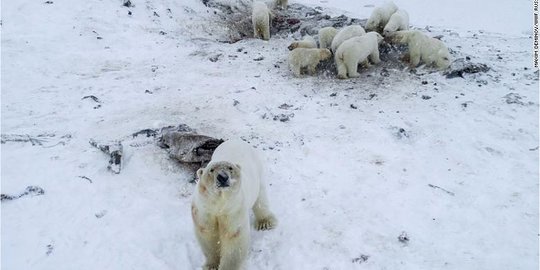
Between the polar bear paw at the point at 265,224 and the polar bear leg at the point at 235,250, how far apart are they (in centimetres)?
68

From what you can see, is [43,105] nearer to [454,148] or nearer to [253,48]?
[253,48]

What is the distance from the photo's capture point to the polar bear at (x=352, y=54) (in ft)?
28.1

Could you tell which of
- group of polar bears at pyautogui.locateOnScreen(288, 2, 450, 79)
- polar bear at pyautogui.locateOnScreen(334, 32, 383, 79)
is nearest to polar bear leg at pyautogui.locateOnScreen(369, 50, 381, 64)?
group of polar bears at pyautogui.locateOnScreen(288, 2, 450, 79)

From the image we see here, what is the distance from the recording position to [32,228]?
4547 millimetres

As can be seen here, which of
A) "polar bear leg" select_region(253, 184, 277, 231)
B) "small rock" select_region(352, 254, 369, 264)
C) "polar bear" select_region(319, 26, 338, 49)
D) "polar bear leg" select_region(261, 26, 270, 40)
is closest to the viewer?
"small rock" select_region(352, 254, 369, 264)

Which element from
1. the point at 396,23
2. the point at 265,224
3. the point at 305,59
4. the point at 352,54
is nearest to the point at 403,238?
the point at 265,224

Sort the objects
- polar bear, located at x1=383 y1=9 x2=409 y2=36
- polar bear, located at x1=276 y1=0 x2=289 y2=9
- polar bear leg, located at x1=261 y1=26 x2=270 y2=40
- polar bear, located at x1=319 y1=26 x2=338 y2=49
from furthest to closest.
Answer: polar bear, located at x1=276 y1=0 x2=289 y2=9 < polar bear leg, located at x1=261 y1=26 x2=270 y2=40 < polar bear, located at x1=383 y1=9 x2=409 y2=36 < polar bear, located at x1=319 y1=26 x2=338 y2=49

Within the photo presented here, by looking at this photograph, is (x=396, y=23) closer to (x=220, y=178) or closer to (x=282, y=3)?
(x=282, y=3)

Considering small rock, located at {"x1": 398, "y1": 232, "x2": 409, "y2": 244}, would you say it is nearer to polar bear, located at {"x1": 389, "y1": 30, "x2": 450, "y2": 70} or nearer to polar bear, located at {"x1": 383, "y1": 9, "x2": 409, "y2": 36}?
polar bear, located at {"x1": 389, "y1": 30, "x2": 450, "y2": 70}

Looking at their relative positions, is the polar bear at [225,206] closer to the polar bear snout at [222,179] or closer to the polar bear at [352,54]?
the polar bear snout at [222,179]

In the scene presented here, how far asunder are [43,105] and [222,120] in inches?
110

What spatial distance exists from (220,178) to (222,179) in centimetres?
2

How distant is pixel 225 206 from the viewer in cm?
379

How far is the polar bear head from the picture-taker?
3631mm
